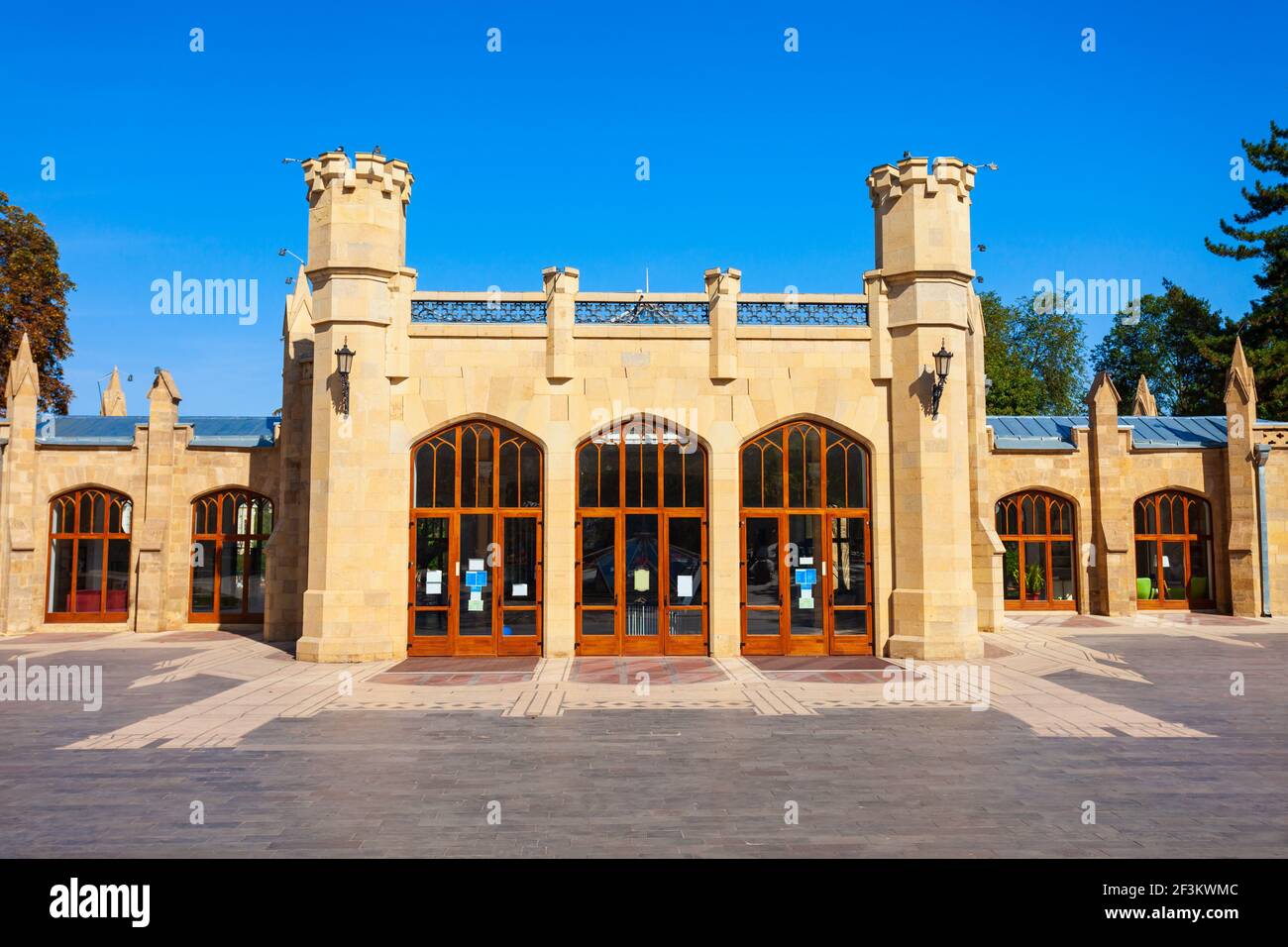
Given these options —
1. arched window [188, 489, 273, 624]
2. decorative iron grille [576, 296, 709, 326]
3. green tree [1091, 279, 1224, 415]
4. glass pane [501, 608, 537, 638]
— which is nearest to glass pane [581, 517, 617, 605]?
glass pane [501, 608, 537, 638]

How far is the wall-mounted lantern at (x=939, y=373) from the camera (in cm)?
1459

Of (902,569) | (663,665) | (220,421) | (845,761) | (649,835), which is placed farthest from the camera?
(220,421)

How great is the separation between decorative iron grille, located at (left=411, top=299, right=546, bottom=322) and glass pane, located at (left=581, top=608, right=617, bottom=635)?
5220 millimetres

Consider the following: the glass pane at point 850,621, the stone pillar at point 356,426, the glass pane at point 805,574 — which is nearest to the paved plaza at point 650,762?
the stone pillar at point 356,426

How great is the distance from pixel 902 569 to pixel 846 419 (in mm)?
2763

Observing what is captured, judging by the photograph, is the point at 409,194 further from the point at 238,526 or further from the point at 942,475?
the point at 942,475

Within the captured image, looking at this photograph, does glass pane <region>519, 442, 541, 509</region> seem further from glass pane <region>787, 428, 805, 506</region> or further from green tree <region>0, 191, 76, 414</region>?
green tree <region>0, 191, 76, 414</region>

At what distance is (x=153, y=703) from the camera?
36.6 ft

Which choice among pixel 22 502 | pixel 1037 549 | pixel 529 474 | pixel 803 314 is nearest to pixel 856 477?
pixel 803 314

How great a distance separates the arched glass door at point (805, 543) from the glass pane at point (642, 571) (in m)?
1.56

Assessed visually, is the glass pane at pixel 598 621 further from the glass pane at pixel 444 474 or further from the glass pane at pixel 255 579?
the glass pane at pixel 255 579

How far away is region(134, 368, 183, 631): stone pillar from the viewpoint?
65.0ft
